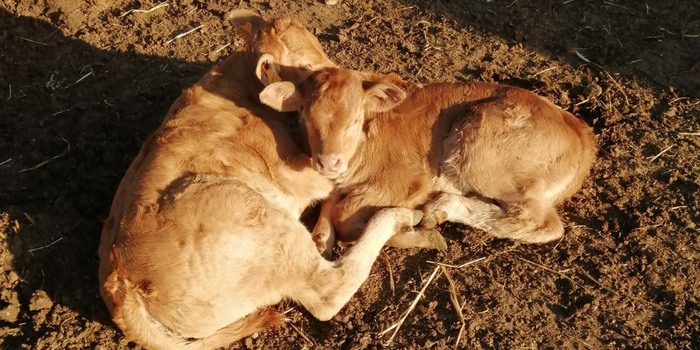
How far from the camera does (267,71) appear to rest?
5.80m

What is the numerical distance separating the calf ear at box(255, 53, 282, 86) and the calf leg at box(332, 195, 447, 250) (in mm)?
1232

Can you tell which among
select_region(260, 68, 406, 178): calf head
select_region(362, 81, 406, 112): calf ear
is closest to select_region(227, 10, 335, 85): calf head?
select_region(260, 68, 406, 178): calf head

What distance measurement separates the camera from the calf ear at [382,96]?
561 centimetres

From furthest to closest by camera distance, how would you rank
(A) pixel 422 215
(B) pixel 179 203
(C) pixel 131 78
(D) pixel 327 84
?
(C) pixel 131 78 < (A) pixel 422 215 < (D) pixel 327 84 < (B) pixel 179 203

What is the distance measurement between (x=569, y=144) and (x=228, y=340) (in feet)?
10.7

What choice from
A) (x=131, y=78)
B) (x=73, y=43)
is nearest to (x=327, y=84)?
(x=131, y=78)

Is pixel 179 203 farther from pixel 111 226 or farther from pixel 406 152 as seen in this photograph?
pixel 406 152

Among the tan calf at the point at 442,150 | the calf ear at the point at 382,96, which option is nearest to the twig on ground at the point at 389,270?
the tan calf at the point at 442,150

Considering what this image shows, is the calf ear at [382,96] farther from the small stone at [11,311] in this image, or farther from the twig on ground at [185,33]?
the small stone at [11,311]

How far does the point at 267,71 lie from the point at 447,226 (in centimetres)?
211

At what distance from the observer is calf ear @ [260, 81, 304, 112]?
5.44 metres

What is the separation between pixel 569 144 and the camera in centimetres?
573

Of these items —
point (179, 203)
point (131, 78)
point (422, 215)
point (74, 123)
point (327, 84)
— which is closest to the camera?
point (179, 203)

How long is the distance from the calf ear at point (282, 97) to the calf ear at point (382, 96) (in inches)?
22.7
